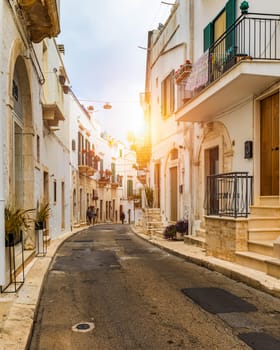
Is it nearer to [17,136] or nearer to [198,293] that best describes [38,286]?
[198,293]

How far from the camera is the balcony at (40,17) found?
8181 mm

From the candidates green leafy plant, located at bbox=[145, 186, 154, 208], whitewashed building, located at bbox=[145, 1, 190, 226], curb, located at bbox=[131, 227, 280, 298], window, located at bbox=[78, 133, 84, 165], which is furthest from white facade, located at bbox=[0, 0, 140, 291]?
window, located at bbox=[78, 133, 84, 165]

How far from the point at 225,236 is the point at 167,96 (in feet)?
32.7

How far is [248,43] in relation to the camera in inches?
412

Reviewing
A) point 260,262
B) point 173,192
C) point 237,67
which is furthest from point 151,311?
point 173,192

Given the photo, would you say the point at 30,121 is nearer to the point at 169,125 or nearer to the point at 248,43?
the point at 248,43

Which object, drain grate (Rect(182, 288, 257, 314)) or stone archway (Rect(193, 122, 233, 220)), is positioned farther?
stone archway (Rect(193, 122, 233, 220))

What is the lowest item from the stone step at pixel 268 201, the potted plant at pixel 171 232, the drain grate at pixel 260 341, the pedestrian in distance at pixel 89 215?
the pedestrian in distance at pixel 89 215

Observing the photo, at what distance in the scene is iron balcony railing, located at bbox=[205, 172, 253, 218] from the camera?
381 inches

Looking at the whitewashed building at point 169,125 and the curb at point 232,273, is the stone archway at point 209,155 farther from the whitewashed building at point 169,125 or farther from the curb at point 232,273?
the curb at point 232,273

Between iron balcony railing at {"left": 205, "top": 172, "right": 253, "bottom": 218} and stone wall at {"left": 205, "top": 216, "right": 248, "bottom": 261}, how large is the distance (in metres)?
0.32

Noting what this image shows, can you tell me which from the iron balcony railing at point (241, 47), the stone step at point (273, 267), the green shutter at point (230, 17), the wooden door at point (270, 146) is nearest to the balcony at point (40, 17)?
the iron balcony railing at point (241, 47)

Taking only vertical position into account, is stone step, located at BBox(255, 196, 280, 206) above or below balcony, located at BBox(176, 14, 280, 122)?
below

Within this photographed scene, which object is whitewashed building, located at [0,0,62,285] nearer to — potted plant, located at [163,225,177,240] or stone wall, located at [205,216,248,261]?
stone wall, located at [205,216,248,261]
